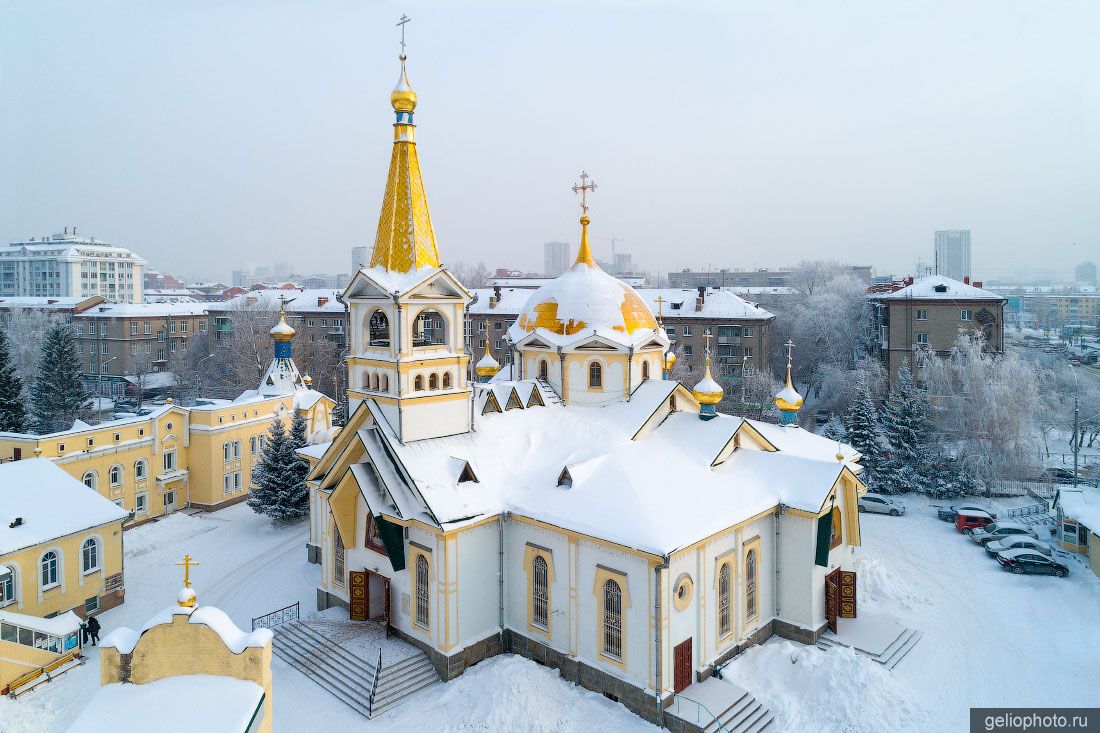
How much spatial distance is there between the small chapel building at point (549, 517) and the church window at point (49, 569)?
22.9 ft

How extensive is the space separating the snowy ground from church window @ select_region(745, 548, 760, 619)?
895 mm

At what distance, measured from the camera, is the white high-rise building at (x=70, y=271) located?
283 feet

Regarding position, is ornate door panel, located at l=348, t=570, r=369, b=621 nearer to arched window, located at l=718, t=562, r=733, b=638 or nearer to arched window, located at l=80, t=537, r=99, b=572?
arched window, located at l=80, t=537, r=99, b=572

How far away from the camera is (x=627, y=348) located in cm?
2014

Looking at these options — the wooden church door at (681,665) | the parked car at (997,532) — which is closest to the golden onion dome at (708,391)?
the wooden church door at (681,665)

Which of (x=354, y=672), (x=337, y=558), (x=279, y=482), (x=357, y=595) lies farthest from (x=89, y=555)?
(x=354, y=672)

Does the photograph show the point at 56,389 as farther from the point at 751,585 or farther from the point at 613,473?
the point at 751,585

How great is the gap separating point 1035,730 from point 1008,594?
7.29 metres

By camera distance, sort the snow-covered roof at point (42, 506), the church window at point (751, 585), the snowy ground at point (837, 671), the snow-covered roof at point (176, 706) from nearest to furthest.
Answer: the snow-covered roof at point (176, 706)
the snowy ground at point (837, 671)
the church window at point (751, 585)
the snow-covered roof at point (42, 506)

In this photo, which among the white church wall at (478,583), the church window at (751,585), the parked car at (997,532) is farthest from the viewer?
the parked car at (997,532)

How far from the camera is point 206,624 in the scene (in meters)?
8.75

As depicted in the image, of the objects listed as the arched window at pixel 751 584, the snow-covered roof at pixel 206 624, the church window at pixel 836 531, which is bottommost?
the arched window at pixel 751 584

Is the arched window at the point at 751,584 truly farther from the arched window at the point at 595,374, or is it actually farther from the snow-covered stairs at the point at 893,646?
the arched window at the point at 595,374

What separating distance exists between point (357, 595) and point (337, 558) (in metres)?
1.63
